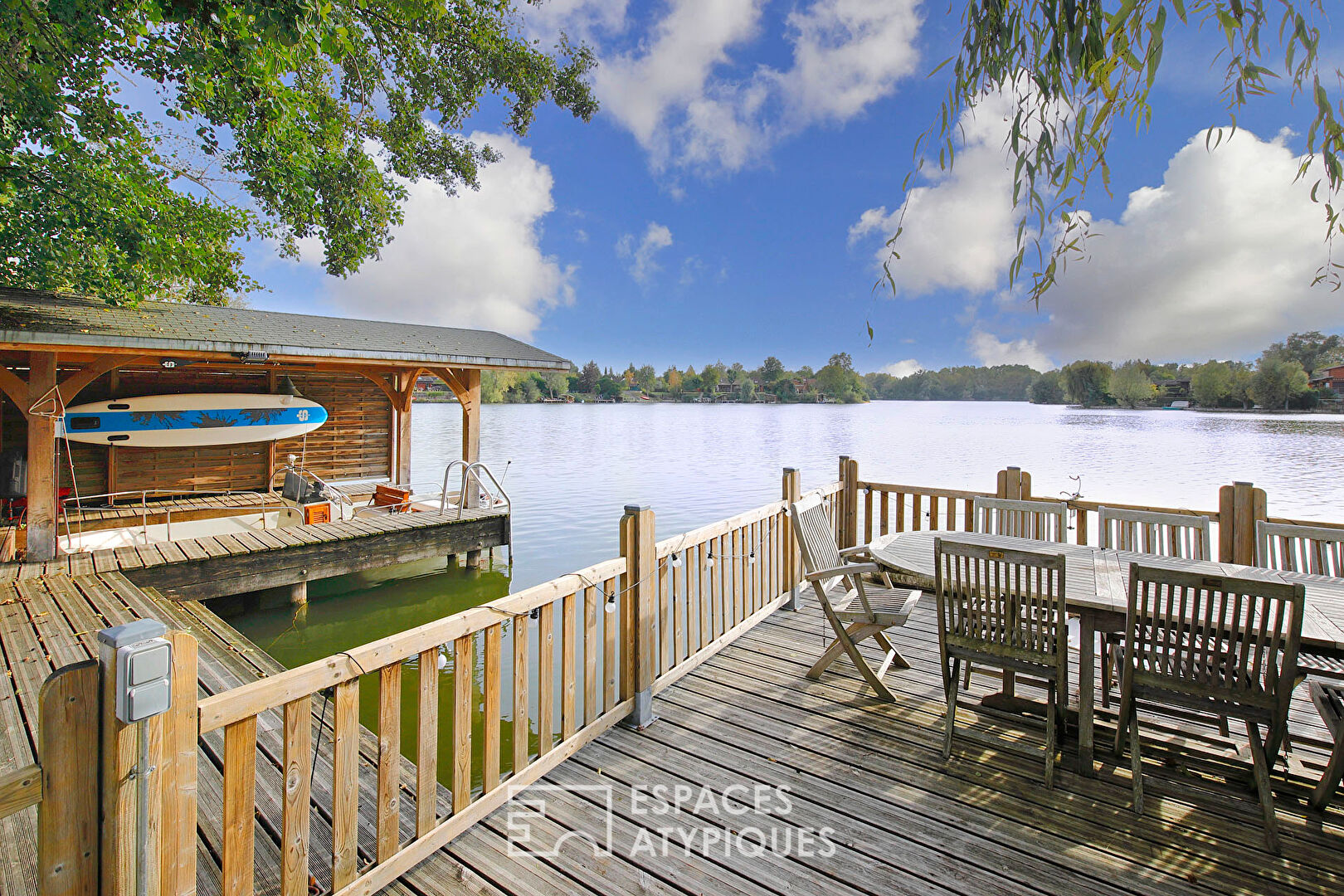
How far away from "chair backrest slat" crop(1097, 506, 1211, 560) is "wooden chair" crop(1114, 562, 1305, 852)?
5.01 feet

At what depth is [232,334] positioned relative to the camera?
23.2 ft

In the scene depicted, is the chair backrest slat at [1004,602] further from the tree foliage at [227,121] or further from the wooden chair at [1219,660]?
the tree foliage at [227,121]

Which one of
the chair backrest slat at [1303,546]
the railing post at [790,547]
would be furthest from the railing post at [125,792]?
the chair backrest slat at [1303,546]

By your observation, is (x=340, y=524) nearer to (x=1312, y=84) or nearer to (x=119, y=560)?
(x=119, y=560)

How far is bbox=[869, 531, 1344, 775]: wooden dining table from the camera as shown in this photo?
2434mm

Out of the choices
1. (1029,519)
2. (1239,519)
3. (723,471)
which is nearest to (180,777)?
(1029,519)

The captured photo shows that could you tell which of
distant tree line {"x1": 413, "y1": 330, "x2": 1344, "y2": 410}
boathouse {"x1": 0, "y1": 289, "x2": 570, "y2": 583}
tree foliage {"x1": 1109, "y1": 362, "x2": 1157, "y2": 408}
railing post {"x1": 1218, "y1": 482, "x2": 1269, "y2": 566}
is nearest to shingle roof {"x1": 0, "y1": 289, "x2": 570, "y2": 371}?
boathouse {"x1": 0, "y1": 289, "x2": 570, "y2": 583}

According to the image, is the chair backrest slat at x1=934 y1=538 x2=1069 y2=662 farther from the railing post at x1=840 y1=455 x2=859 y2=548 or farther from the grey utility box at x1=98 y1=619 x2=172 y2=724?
the railing post at x1=840 y1=455 x2=859 y2=548

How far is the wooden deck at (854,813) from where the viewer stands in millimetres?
2062

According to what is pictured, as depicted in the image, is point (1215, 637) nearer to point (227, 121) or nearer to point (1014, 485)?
point (1014, 485)

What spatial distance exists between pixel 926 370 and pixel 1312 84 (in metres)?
36.6

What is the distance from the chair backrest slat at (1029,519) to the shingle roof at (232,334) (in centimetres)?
669

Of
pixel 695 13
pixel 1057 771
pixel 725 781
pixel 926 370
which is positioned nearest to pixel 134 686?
pixel 725 781

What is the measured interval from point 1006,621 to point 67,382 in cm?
830
